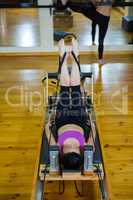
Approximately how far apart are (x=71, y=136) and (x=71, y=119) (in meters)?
0.23

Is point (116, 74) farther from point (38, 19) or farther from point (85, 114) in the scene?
point (85, 114)

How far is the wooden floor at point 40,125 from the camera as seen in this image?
6.82ft

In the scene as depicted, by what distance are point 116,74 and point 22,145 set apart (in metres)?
1.85

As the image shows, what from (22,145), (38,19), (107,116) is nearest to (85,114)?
(22,145)

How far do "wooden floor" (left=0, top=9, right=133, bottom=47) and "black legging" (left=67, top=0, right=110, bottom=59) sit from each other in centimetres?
32

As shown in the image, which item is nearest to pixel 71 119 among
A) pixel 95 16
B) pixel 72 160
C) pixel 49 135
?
pixel 49 135

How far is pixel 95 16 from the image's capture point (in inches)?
159

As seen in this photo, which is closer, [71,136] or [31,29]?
[71,136]

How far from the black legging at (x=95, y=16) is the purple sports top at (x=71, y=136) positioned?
104 inches

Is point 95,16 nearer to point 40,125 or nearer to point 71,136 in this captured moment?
point 40,125

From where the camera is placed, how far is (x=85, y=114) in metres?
2.03

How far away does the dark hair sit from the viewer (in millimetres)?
1523
